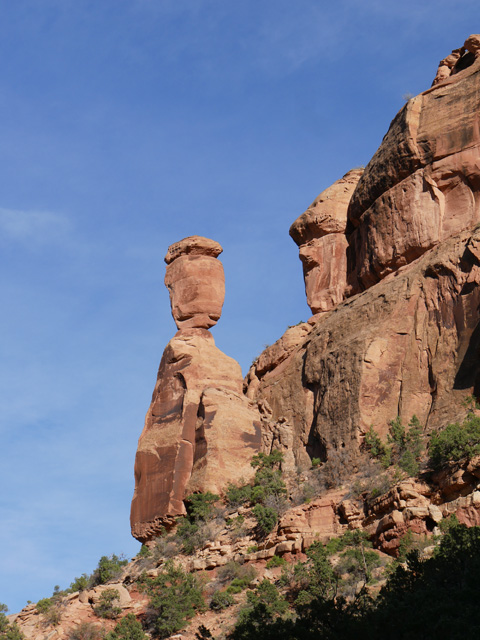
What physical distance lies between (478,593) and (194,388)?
24399 mm

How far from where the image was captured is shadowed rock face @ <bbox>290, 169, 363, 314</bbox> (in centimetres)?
5150

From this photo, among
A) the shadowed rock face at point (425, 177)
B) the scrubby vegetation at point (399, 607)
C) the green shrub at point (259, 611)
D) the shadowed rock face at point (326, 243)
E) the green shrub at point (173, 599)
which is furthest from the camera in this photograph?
the shadowed rock face at point (326, 243)

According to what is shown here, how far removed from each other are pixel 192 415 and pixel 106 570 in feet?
26.5

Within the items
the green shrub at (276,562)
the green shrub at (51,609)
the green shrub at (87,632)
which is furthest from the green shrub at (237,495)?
the green shrub at (87,632)

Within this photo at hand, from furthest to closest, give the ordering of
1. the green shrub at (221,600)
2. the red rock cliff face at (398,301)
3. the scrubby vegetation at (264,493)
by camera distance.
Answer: the red rock cliff face at (398,301)
the scrubby vegetation at (264,493)
the green shrub at (221,600)

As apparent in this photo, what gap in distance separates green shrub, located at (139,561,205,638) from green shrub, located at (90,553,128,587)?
553 centimetres

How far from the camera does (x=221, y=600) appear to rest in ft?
114

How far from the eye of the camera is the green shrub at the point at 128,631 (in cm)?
3328

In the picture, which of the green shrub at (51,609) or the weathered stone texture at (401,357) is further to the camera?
the weathered stone texture at (401,357)

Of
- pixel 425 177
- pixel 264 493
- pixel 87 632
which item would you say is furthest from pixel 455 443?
pixel 425 177

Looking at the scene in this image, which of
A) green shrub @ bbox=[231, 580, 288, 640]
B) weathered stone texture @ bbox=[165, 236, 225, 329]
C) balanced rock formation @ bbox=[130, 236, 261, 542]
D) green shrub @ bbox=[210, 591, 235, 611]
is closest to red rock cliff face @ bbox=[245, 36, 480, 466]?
balanced rock formation @ bbox=[130, 236, 261, 542]

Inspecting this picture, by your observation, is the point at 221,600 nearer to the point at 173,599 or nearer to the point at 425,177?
the point at 173,599

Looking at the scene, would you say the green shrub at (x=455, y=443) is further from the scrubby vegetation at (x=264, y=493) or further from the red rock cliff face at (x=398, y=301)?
the scrubby vegetation at (x=264, y=493)

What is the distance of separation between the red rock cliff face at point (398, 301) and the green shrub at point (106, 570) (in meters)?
8.08
